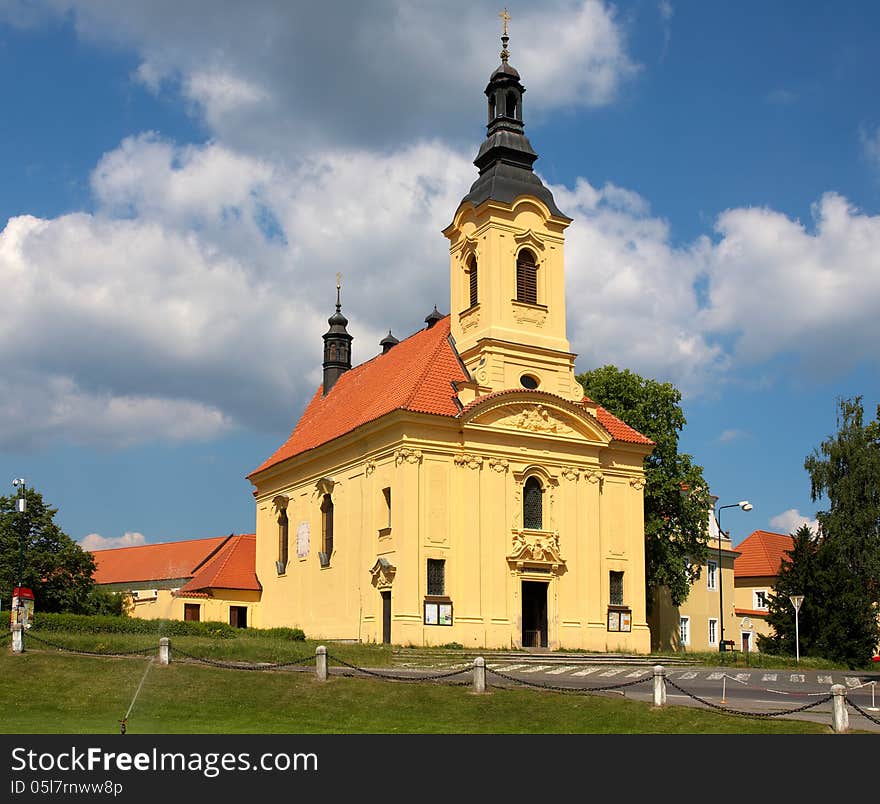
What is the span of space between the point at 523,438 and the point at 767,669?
13284mm

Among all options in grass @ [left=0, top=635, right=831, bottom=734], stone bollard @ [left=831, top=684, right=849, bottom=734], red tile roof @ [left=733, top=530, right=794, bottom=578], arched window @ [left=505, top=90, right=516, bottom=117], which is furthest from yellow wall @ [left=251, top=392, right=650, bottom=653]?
red tile roof @ [left=733, top=530, right=794, bottom=578]

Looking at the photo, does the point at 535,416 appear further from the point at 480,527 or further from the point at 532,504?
the point at 480,527

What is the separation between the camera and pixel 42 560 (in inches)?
1981

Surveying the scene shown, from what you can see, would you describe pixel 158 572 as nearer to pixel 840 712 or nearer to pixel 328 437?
pixel 328 437

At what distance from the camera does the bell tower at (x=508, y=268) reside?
1898 inches

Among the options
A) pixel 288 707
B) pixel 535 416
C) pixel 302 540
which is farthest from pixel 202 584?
pixel 288 707

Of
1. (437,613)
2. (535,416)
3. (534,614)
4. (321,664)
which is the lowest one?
(321,664)

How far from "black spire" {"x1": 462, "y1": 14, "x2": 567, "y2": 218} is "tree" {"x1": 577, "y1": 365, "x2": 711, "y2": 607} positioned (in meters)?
11.1

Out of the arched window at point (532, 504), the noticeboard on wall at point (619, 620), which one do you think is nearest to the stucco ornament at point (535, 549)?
the arched window at point (532, 504)

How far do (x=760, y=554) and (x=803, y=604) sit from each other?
118 ft

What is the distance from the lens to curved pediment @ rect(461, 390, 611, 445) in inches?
1816

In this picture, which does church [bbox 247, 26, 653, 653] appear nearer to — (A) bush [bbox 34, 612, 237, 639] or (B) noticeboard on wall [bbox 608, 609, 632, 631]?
(B) noticeboard on wall [bbox 608, 609, 632, 631]

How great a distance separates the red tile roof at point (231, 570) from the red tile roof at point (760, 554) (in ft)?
123

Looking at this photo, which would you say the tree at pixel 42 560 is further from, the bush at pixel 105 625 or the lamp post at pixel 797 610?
the lamp post at pixel 797 610
